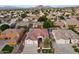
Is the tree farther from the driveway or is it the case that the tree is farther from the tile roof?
the driveway

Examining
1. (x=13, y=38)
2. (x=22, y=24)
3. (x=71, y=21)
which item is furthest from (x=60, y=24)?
(x=13, y=38)

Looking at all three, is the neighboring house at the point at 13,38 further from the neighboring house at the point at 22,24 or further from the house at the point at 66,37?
the house at the point at 66,37

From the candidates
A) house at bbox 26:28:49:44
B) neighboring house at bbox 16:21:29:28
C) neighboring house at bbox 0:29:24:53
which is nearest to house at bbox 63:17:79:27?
house at bbox 26:28:49:44

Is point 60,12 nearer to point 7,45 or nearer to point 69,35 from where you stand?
point 69,35

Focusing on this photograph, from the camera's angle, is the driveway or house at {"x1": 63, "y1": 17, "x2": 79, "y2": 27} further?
house at {"x1": 63, "y1": 17, "x2": 79, "y2": 27}

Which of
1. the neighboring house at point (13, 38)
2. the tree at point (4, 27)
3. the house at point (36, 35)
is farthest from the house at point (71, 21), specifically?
the tree at point (4, 27)

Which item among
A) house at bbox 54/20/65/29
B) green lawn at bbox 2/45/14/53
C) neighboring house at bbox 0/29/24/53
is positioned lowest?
green lawn at bbox 2/45/14/53
